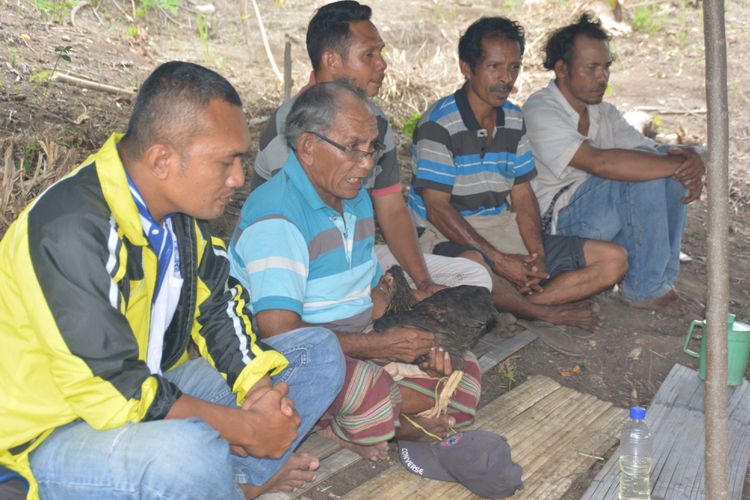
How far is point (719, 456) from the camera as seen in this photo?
2.10m

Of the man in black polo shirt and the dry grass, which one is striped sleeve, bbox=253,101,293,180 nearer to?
the man in black polo shirt

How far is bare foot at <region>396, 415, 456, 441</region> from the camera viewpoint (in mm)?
3127

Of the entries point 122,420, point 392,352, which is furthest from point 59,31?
point 122,420

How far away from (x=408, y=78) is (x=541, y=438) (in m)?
5.46

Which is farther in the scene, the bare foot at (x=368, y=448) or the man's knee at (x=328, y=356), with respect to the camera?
the bare foot at (x=368, y=448)

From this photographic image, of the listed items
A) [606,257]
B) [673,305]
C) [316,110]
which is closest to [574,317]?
[606,257]

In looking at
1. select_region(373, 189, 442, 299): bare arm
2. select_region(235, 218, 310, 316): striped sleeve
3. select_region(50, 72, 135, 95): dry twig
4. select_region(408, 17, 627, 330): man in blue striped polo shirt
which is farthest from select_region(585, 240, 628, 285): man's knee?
select_region(50, 72, 135, 95): dry twig

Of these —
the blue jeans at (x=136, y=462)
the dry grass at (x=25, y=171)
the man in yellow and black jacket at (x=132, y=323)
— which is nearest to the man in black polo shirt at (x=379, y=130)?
the dry grass at (x=25, y=171)

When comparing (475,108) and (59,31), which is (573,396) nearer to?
(475,108)

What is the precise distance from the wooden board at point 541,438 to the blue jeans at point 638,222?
128cm

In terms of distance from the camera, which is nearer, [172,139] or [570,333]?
[172,139]

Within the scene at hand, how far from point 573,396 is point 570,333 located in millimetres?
852

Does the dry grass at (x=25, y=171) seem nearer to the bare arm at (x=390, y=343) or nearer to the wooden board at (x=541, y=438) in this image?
the bare arm at (x=390, y=343)

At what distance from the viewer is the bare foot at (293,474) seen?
2662 millimetres
